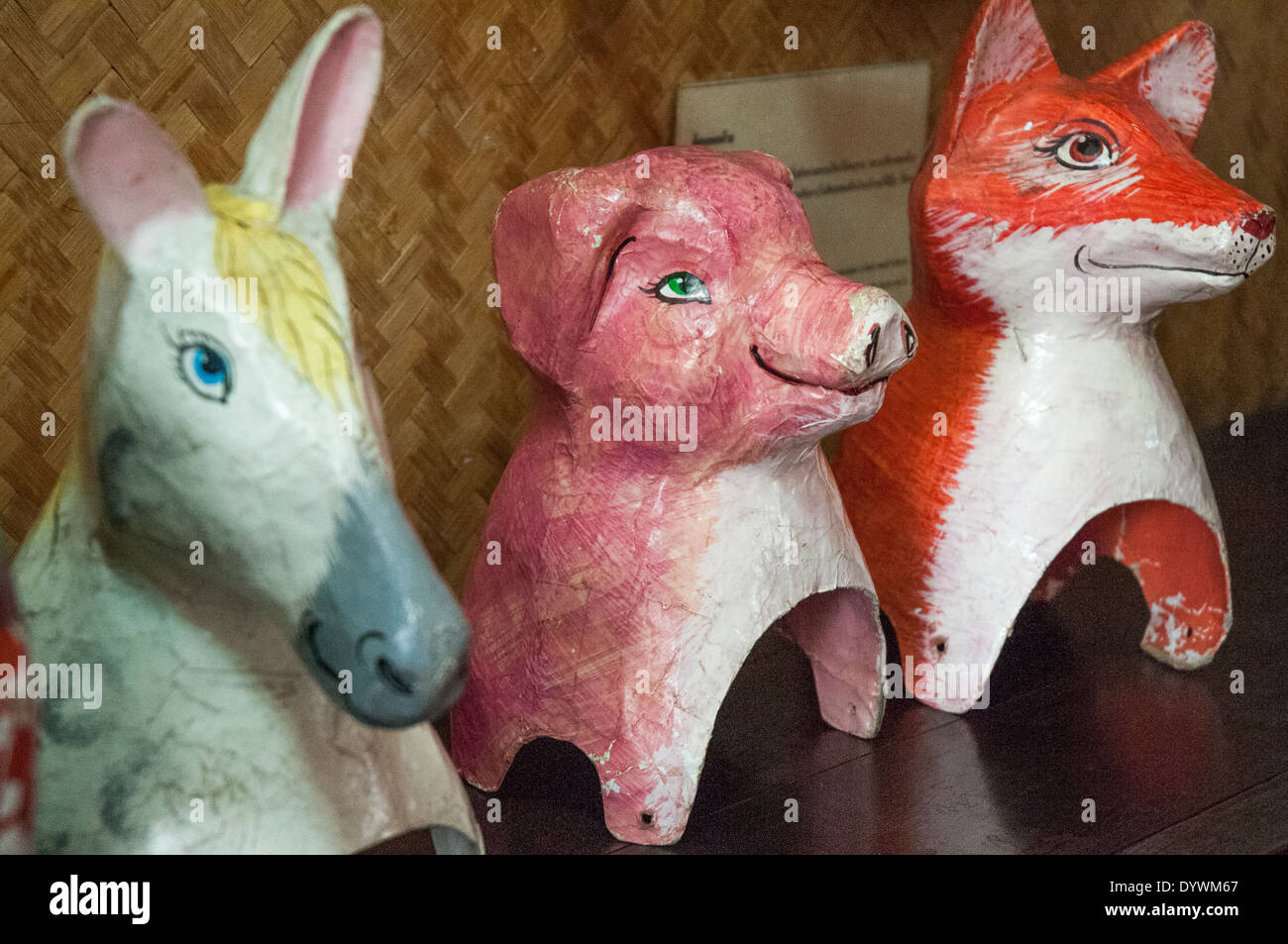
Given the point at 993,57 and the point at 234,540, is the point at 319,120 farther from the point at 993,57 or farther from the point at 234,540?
the point at 993,57

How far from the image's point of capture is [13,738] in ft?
1.93

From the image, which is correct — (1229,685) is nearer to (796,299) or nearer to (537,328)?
(796,299)

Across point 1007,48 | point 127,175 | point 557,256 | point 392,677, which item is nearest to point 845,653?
point 557,256

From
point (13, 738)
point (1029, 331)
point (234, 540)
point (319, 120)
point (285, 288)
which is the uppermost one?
point (1029, 331)

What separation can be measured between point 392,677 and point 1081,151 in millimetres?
847

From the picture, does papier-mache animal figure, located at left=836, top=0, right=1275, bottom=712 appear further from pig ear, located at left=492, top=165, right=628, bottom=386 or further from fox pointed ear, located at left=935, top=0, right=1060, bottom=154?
pig ear, located at left=492, top=165, right=628, bottom=386

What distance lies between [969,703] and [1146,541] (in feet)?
0.84

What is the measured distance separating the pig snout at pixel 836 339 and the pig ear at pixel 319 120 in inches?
14.0

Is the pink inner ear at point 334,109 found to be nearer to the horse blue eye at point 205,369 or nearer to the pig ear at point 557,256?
the horse blue eye at point 205,369

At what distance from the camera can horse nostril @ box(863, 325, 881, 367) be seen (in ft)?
3.21

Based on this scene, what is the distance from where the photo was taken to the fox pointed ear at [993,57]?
128 cm

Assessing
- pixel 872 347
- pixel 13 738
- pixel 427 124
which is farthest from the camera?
pixel 427 124

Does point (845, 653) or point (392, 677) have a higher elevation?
point (845, 653)

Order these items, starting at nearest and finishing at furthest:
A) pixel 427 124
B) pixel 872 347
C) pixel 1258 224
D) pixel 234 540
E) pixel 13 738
Result: pixel 13 738
pixel 234 540
pixel 872 347
pixel 1258 224
pixel 427 124
